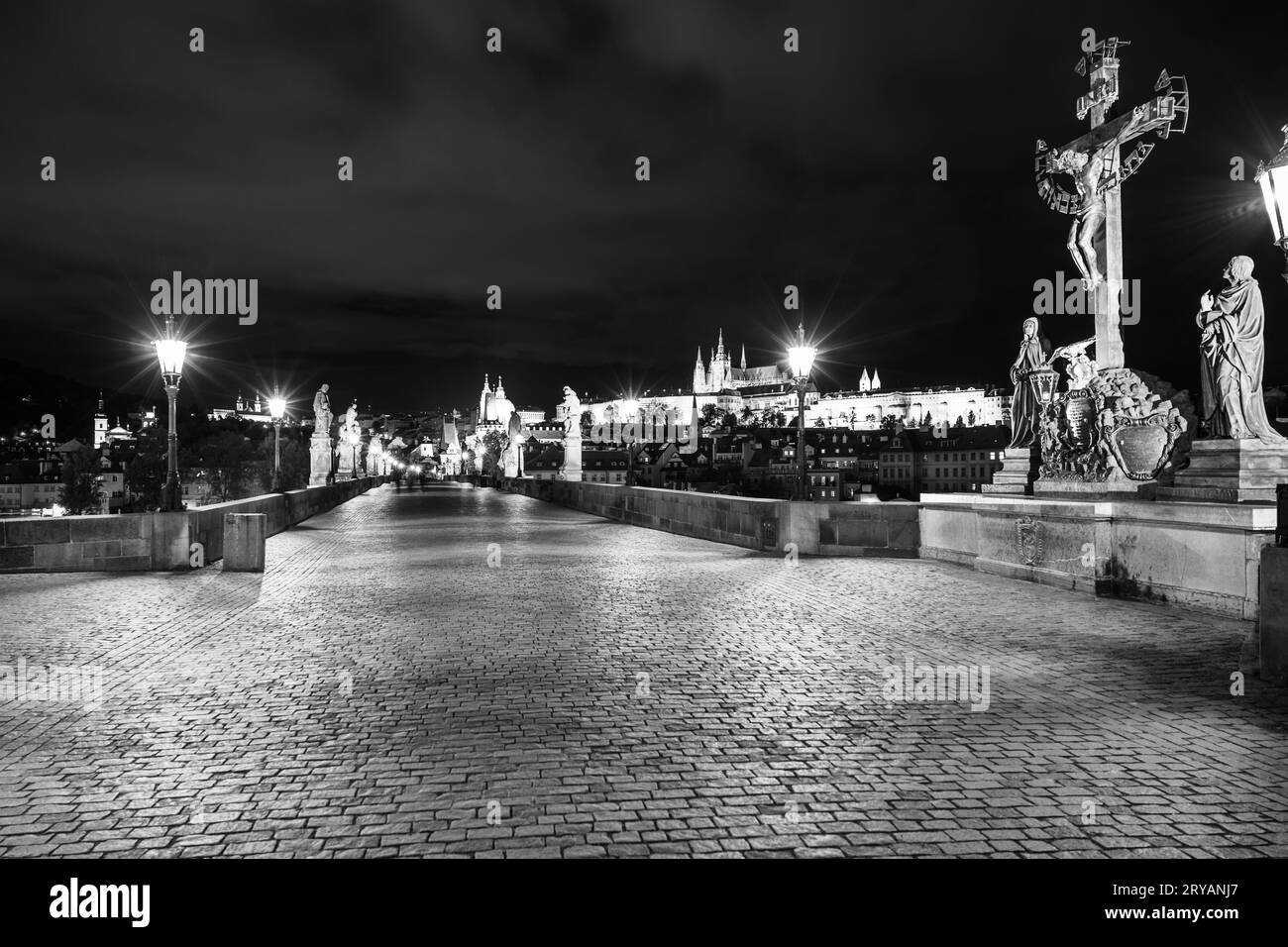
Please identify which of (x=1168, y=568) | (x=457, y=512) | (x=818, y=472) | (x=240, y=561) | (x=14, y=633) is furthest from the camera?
(x=818, y=472)

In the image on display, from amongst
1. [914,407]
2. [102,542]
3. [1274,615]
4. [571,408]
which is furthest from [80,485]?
[914,407]

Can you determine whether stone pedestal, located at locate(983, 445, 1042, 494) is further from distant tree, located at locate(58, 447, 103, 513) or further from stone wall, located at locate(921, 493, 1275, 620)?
distant tree, located at locate(58, 447, 103, 513)

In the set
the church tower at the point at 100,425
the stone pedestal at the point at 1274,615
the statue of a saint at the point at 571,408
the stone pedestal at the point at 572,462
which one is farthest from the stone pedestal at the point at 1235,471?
the church tower at the point at 100,425

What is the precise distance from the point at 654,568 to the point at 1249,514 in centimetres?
771

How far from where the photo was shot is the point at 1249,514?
8.76 meters

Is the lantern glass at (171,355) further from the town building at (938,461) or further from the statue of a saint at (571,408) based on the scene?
→ the town building at (938,461)

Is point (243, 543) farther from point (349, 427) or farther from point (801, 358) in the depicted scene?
point (349, 427)

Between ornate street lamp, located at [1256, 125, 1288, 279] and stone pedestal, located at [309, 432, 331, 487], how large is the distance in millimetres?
45141

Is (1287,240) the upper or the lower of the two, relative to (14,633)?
upper

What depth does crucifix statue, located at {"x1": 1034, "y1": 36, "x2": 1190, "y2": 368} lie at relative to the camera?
1727cm

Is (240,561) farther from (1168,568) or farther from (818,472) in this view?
(818,472)
